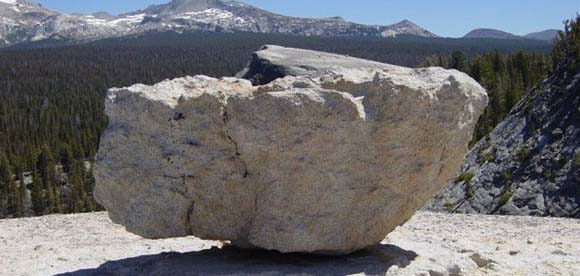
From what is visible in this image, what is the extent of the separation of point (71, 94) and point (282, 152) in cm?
11818

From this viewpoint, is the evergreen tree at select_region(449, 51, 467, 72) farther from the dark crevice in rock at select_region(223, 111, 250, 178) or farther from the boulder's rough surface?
the dark crevice in rock at select_region(223, 111, 250, 178)

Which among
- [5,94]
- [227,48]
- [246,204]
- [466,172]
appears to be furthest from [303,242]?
[227,48]

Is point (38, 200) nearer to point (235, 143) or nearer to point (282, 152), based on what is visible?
point (235, 143)

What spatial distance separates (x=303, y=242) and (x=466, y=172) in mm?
13854

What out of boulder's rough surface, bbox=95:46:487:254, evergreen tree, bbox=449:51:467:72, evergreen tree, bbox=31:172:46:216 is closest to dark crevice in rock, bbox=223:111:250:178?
boulder's rough surface, bbox=95:46:487:254

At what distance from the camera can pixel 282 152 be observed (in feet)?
31.7

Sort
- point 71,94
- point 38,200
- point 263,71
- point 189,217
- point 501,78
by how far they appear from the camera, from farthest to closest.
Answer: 1. point 71,94
2. point 38,200
3. point 263,71
4. point 501,78
5. point 189,217

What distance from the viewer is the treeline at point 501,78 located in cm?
4125

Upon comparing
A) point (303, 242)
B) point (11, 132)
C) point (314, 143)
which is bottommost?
point (11, 132)

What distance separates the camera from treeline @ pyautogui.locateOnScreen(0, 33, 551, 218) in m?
64.4

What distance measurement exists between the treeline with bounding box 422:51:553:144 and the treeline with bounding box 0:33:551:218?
0.31m

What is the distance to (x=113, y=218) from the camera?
34.0 ft

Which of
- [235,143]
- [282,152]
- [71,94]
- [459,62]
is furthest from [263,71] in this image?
[71,94]

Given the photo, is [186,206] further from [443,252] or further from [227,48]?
[227,48]
